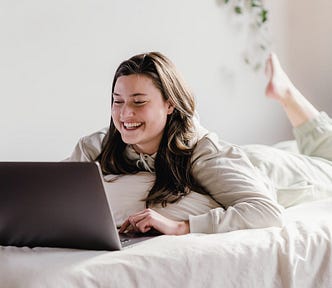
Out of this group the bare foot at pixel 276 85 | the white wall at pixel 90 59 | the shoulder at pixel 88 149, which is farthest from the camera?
the bare foot at pixel 276 85

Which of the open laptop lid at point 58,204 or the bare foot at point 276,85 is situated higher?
the open laptop lid at point 58,204

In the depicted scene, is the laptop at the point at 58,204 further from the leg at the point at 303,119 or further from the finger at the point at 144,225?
the leg at the point at 303,119

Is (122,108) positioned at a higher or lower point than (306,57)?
higher

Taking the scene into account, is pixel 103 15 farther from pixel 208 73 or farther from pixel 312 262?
pixel 312 262

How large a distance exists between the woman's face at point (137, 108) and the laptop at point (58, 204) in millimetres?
396

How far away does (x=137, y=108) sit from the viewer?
1.76 meters

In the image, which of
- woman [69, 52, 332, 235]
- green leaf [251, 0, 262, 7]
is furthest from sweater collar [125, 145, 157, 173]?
green leaf [251, 0, 262, 7]

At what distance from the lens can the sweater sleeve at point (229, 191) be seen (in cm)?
165

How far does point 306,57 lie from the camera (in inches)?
126

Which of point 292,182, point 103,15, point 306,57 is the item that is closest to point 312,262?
point 292,182

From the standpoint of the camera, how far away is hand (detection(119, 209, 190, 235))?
159cm

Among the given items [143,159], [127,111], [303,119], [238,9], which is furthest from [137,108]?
[238,9]

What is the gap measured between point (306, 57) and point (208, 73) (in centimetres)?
57

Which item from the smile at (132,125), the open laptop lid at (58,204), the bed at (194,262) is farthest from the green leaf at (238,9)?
the open laptop lid at (58,204)
